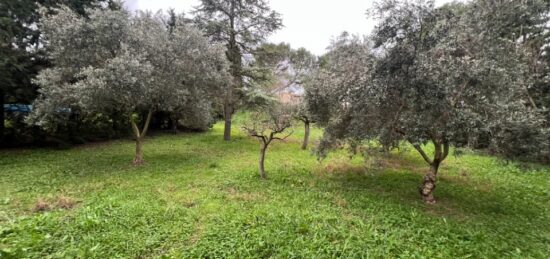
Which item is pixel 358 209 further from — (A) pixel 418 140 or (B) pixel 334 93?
(B) pixel 334 93

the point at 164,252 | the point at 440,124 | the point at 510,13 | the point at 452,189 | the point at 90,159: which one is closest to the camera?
the point at 164,252

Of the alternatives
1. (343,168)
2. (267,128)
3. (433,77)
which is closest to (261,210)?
(267,128)

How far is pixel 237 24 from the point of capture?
665 inches

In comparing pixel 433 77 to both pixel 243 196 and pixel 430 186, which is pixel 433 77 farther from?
pixel 243 196

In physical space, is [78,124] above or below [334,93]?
below

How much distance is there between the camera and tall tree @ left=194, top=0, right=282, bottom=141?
16.3 metres

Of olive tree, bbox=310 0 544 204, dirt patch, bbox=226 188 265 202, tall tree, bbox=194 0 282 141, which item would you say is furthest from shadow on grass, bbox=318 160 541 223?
tall tree, bbox=194 0 282 141

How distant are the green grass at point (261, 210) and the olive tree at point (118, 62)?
8.89 ft

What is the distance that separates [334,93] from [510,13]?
4.49m

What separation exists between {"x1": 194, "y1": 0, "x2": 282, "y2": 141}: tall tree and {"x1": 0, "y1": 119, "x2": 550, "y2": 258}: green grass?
818cm

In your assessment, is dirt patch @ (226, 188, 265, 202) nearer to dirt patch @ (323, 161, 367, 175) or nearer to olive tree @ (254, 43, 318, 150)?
dirt patch @ (323, 161, 367, 175)

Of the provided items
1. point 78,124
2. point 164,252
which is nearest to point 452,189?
point 164,252

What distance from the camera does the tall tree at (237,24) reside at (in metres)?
16.3

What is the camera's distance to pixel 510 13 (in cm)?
621
